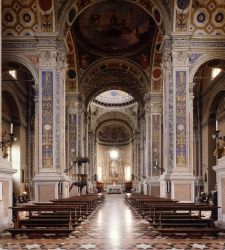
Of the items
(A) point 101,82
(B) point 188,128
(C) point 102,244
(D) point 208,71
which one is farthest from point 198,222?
(A) point 101,82

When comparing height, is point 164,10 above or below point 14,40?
above

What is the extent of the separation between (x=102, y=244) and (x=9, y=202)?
3.56m

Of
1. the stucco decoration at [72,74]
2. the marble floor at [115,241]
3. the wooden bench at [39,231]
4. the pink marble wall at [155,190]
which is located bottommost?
the pink marble wall at [155,190]

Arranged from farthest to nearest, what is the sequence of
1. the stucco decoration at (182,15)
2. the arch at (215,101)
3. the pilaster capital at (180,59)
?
1. the arch at (215,101)
2. the pilaster capital at (180,59)
3. the stucco decoration at (182,15)

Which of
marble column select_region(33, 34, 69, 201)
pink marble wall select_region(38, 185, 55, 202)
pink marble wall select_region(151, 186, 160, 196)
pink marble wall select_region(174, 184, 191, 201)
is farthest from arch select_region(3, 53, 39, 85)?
pink marble wall select_region(151, 186, 160, 196)

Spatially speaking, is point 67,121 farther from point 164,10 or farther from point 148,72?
point 164,10

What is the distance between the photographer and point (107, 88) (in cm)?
3850

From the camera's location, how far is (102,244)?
31.9 ft

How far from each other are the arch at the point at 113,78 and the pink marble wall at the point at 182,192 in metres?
13.5

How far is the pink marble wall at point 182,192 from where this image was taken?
19531 mm

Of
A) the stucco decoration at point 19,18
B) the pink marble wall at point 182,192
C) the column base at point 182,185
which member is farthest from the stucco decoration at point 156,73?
the pink marble wall at point 182,192

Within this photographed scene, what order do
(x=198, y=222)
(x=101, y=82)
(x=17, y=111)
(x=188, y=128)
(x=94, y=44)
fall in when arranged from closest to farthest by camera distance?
(x=198, y=222)
(x=188, y=128)
(x=17, y=111)
(x=94, y=44)
(x=101, y=82)

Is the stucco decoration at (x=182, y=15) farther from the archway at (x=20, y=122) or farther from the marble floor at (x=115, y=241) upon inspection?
the marble floor at (x=115, y=241)

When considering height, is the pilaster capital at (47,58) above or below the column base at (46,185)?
above
